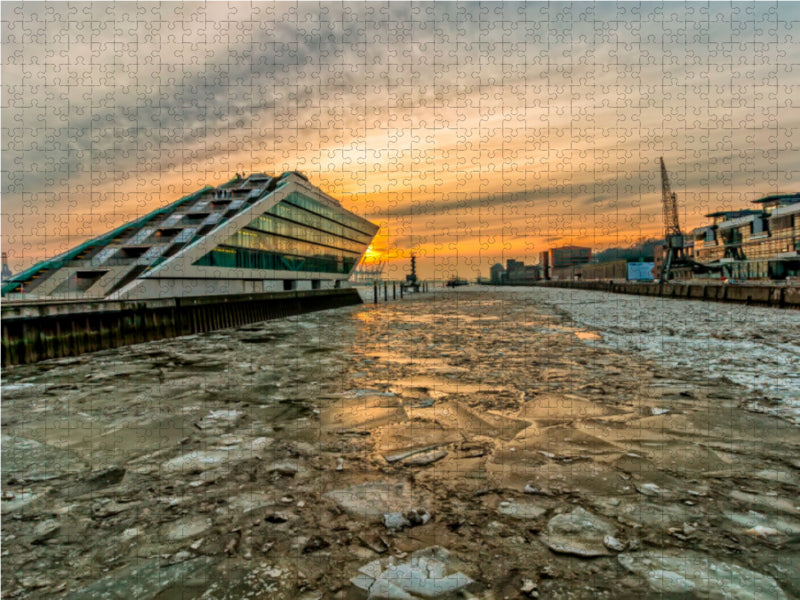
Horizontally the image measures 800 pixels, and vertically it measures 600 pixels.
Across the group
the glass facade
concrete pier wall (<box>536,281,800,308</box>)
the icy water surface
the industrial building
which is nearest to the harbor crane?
the industrial building

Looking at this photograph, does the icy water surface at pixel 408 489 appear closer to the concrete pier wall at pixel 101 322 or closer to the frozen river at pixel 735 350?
the frozen river at pixel 735 350

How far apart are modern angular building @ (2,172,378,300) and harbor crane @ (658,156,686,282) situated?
86.9m

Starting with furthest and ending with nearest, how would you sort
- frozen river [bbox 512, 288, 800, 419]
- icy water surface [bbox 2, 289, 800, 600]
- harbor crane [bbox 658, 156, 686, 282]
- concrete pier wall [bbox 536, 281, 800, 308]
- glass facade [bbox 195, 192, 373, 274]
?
harbor crane [bbox 658, 156, 686, 282] < glass facade [bbox 195, 192, 373, 274] < concrete pier wall [bbox 536, 281, 800, 308] < frozen river [bbox 512, 288, 800, 419] < icy water surface [bbox 2, 289, 800, 600]

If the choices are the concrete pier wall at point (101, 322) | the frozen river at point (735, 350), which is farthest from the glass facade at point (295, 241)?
the frozen river at point (735, 350)

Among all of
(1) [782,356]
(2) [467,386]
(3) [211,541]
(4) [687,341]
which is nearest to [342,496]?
(3) [211,541]

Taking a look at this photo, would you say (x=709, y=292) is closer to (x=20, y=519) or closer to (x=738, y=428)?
(x=738, y=428)

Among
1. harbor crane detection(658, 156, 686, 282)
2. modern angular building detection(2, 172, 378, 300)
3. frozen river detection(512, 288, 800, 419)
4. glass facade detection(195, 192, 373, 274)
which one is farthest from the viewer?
harbor crane detection(658, 156, 686, 282)

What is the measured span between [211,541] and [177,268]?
40065 millimetres

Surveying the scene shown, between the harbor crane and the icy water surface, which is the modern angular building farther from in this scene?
the harbor crane

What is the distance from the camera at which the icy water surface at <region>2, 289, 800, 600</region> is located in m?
3.27

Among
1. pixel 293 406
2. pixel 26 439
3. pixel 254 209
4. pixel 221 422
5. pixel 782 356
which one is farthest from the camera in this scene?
pixel 254 209

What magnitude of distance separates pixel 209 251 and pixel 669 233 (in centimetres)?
11528

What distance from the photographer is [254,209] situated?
51.8m

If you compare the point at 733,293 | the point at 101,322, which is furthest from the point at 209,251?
the point at 733,293
